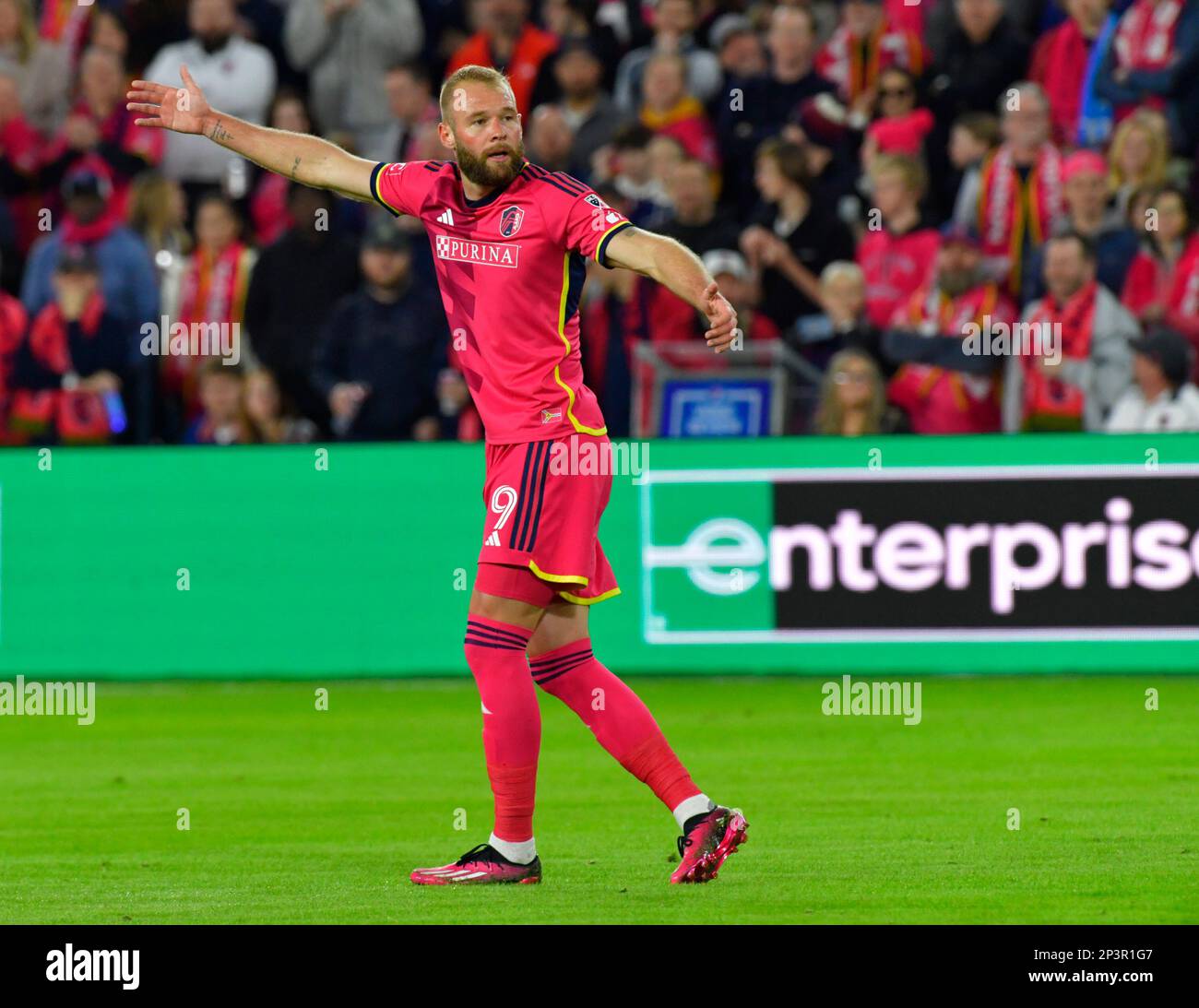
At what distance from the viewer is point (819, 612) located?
1334cm

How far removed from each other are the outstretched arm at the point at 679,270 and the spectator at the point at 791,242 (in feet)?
27.4

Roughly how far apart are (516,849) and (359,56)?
11480mm

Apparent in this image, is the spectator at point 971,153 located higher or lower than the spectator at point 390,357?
higher

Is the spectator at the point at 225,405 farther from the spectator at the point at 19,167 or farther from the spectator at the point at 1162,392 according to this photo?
the spectator at the point at 1162,392

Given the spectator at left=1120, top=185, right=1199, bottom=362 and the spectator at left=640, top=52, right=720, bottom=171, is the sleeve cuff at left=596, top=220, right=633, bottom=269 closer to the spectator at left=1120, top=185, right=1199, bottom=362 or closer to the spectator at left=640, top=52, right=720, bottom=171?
the spectator at left=1120, top=185, right=1199, bottom=362

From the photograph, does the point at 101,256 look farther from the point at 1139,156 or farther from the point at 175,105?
the point at 175,105

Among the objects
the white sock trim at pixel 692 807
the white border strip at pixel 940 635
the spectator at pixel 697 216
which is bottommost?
the white sock trim at pixel 692 807

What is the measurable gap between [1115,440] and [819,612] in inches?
77.2

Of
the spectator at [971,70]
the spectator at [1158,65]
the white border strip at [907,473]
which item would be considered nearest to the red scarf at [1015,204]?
the spectator at [971,70]

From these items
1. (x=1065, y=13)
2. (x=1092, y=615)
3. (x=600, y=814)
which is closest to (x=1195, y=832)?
(x=600, y=814)

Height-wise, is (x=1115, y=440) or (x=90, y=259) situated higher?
(x=90, y=259)

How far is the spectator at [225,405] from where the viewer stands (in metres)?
15.3

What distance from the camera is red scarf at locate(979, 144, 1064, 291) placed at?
49.3 ft
